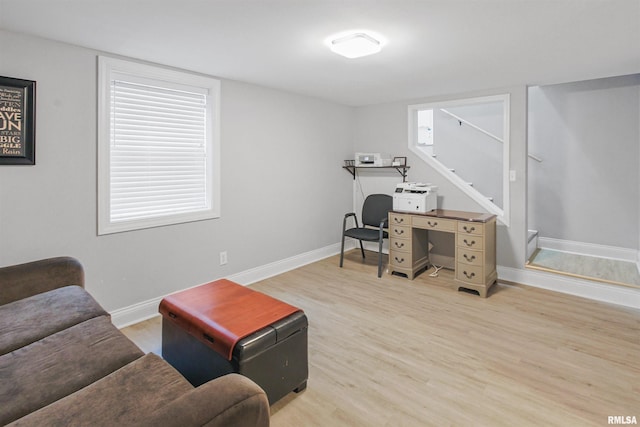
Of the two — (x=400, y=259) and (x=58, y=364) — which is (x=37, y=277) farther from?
(x=400, y=259)

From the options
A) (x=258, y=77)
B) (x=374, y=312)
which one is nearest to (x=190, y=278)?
(x=374, y=312)

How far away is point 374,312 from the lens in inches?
118

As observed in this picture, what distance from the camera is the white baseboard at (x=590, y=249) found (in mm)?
4117

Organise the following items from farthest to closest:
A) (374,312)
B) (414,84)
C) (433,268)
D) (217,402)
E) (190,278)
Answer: (433,268), (414,84), (190,278), (374,312), (217,402)

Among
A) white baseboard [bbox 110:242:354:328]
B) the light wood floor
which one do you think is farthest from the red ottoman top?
white baseboard [bbox 110:242:354:328]

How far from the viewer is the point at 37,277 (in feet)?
6.78

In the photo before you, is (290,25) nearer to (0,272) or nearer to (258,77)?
(258,77)

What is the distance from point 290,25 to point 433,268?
3.23 metres

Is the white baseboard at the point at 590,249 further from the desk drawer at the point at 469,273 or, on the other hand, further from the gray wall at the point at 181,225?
the gray wall at the point at 181,225

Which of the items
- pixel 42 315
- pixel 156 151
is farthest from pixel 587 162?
pixel 42 315

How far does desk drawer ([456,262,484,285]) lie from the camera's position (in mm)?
3367

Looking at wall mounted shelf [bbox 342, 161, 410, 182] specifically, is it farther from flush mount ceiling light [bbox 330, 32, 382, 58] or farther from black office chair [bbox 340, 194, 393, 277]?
flush mount ceiling light [bbox 330, 32, 382, 58]

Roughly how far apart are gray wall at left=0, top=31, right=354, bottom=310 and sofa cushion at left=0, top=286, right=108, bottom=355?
0.59 m

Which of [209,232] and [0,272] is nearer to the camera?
[0,272]
